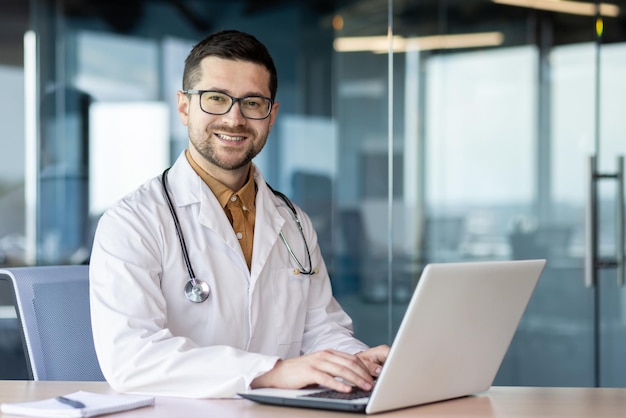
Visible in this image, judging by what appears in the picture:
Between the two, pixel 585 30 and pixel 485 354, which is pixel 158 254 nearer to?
pixel 485 354

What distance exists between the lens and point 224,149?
2285 mm

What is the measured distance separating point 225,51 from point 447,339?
0.92 meters

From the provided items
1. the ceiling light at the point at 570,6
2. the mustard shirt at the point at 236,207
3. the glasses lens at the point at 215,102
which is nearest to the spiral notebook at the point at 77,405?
the mustard shirt at the point at 236,207

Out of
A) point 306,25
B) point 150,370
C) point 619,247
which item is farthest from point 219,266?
point 306,25

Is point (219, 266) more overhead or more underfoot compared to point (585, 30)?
more underfoot

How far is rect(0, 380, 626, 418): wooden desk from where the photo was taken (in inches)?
66.3

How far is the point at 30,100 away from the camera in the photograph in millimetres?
4625

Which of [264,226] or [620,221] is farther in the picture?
[620,221]

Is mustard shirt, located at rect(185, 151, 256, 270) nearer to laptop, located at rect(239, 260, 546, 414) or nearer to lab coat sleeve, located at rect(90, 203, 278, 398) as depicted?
lab coat sleeve, located at rect(90, 203, 278, 398)

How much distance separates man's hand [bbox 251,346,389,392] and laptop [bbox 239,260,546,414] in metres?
0.02

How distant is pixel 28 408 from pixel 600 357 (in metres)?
3.07

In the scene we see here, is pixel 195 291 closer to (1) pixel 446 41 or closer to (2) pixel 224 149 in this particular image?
(2) pixel 224 149

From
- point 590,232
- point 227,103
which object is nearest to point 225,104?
point 227,103

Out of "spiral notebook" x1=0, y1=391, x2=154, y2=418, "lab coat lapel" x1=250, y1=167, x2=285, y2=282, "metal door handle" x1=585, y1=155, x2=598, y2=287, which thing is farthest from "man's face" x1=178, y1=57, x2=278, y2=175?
"metal door handle" x1=585, y1=155, x2=598, y2=287
